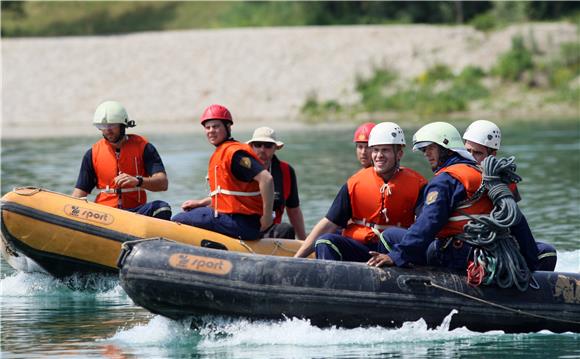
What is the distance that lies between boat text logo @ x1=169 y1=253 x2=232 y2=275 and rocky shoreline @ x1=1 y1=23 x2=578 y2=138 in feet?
88.7

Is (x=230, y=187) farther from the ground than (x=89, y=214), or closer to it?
farther from the ground

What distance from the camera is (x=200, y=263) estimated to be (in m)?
8.95

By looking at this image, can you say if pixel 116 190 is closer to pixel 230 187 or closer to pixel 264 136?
pixel 264 136

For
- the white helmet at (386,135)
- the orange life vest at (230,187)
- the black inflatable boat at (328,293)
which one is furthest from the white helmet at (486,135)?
the orange life vest at (230,187)

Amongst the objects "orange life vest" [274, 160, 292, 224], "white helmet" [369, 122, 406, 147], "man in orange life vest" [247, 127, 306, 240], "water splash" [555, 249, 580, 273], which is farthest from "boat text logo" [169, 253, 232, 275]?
"water splash" [555, 249, 580, 273]

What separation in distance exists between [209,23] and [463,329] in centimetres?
4334

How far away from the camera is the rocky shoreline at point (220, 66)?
3850 centimetres

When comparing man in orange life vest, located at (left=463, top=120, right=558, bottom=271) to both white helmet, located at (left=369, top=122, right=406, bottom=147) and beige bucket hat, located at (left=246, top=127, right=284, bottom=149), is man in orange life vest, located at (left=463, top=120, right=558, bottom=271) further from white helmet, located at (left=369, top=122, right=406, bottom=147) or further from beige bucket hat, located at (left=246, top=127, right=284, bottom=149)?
beige bucket hat, located at (left=246, top=127, right=284, bottom=149)

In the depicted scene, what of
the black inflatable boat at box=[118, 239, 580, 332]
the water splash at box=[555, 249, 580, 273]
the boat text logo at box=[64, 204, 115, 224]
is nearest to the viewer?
the black inflatable boat at box=[118, 239, 580, 332]

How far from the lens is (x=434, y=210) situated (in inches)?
342

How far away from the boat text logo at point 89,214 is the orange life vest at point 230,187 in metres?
0.95

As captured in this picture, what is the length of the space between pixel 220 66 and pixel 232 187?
101 feet

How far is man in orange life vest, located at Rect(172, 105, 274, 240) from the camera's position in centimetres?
1030

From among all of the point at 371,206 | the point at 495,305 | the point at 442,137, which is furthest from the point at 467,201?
the point at 371,206
